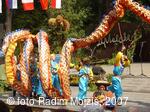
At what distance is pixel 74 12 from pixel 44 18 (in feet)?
6.99

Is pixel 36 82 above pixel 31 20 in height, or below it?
below

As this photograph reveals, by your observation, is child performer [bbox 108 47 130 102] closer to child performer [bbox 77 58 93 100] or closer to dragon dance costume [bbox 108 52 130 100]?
dragon dance costume [bbox 108 52 130 100]

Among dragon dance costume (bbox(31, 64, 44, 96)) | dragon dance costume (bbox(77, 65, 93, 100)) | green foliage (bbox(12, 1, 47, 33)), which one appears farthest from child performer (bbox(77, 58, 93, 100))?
green foliage (bbox(12, 1, 47, 33))

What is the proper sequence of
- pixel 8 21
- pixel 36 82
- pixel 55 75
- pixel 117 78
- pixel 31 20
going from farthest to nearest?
pixel 31 20 < pixel 8 21 < pixel 36 82 < pixel 55 75 < pixel 117 78

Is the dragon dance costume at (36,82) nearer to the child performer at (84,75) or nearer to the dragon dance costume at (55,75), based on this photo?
the dragon dance costume at (55,75)

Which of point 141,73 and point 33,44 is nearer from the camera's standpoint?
point 33,44

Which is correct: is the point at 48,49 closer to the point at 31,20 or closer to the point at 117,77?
the point at 117,77

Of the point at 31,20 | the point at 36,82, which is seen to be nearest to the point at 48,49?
the point at 36,82

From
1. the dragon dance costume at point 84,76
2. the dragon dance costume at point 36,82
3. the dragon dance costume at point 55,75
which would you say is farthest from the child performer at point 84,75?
the dragon dance costume at point 36,82

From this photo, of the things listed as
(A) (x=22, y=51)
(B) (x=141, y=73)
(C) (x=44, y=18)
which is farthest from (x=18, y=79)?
(C) (x=44, y=18)

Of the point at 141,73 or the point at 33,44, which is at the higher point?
the point at 33,44

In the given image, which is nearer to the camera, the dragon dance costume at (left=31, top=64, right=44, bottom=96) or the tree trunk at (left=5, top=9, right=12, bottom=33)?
the dragon dance costume at (left=31, top=64, right=44, bottom=96)

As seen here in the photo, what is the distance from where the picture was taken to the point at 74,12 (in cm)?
2673

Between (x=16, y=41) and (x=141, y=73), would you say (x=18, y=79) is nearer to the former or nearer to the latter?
(x=16, y=41)
